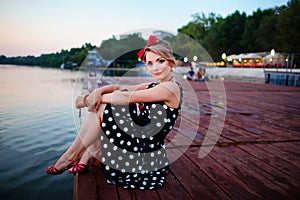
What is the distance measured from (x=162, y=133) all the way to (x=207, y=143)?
0.98 m

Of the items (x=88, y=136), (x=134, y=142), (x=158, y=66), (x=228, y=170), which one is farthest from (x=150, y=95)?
(x=228, y=170)

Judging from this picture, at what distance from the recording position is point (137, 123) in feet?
4.43

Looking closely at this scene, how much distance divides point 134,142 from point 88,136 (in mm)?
297

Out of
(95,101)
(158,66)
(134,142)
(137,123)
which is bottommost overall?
(134,142)

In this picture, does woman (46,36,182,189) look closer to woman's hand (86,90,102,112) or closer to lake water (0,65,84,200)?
woman's hand (86,90,102,112)

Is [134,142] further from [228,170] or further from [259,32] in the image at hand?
[259,32]

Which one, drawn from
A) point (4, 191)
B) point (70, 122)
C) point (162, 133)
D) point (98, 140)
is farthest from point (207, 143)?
point (70, 122)

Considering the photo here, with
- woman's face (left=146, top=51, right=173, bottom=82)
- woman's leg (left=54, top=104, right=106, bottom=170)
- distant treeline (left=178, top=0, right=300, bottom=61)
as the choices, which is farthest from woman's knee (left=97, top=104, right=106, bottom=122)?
distant treeline (left=178, top=0, right=300, bottom=61)

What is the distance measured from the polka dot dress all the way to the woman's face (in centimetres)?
11

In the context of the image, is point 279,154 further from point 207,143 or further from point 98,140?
point 98,140

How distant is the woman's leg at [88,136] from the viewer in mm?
1321

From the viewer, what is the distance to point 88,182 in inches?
53.8

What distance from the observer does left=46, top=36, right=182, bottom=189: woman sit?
1.25 m

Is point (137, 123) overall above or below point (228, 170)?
above
